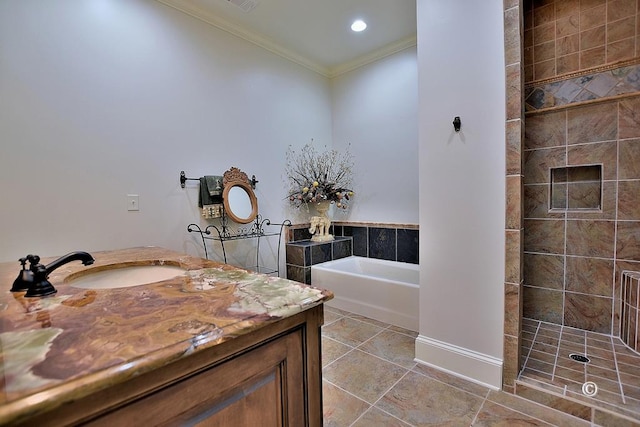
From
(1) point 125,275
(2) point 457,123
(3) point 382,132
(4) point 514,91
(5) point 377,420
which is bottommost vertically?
(5) point 377,420

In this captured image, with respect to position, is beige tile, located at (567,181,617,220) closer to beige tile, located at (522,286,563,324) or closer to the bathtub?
beige tile, located at (522,286,563,324)

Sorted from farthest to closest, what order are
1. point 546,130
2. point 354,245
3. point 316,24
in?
point 354,245 < point 316,24 < point 546,130

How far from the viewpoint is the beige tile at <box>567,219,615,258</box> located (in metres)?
2.12

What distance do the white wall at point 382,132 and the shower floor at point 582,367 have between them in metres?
1.53

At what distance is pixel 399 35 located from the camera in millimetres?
3076

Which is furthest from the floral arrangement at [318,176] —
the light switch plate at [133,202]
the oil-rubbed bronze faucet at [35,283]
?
the oil-rubbed bronze faucet at [35,283]

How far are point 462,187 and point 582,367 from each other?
4.19 feet

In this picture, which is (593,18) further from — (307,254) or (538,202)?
(307,254)

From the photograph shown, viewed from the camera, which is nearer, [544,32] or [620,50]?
[620,50]

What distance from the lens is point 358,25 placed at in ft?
9.45

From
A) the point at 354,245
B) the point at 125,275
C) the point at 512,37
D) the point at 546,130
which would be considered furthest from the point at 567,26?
the point at 125,275

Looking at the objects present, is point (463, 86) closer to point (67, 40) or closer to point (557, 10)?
point (557, 10)

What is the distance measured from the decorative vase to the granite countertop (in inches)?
96.9

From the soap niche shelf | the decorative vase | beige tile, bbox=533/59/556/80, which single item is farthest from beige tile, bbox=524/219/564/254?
the decorative vase
